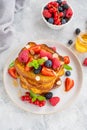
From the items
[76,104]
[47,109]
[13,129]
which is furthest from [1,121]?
[76,104]

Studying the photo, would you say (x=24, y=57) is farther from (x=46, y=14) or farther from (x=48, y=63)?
(x=46, y=14)

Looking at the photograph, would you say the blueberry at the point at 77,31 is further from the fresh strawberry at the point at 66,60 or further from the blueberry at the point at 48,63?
the blueberry at the point at 48,63

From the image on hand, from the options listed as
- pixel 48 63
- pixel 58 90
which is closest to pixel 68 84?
pixel 58 90

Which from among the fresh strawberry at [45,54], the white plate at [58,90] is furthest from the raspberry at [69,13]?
the fresh strawberry at [45,54]

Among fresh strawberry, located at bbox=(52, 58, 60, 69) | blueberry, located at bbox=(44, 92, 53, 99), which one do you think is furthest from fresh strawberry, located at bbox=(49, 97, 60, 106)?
fresh strawberry, located at bbox=(52, 58, 60, 69)

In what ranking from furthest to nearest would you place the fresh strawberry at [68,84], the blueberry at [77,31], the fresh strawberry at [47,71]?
1. the blueberry at [77,31]
2. the fresh strawberry at [68,84]
3. the fresh strawberry at [47,71]

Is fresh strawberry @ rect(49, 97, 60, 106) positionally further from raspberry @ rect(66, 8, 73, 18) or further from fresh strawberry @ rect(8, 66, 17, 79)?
raspberry @ rect(66, 8, 73, 18)

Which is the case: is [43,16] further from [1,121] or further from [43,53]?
[1,121]
